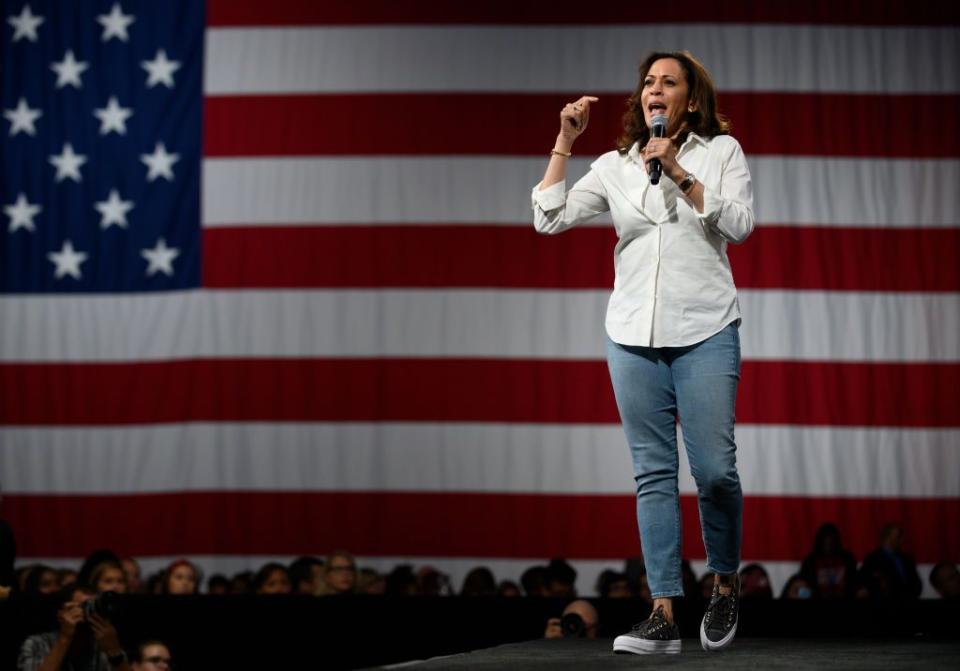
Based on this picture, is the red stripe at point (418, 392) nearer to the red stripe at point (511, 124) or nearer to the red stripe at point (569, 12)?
the red stripe at point (511, 124)

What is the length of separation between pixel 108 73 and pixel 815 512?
156 inches

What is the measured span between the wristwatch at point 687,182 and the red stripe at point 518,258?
3.99m

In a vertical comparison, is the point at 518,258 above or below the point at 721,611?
above

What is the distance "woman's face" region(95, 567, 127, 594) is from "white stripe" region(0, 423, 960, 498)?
1738mm

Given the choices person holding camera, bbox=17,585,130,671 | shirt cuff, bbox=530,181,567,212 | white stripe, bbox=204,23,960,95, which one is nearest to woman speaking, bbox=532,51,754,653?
shirt cuff, bbox=530,181,567,212

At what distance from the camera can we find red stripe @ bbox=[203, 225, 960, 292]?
19.9ft

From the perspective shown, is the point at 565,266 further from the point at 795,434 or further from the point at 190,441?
the point at 190,441

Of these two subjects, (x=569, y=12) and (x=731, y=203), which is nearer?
(x=731, y=203)

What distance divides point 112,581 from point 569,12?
345 cm

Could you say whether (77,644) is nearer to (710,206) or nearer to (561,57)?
(710,206)

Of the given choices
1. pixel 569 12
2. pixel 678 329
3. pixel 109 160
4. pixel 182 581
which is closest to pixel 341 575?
pixel 182 581

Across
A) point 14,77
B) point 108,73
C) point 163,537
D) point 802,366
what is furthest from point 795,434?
point 14,77

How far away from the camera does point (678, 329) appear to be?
2.16 meters

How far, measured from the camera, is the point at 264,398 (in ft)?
20.3
